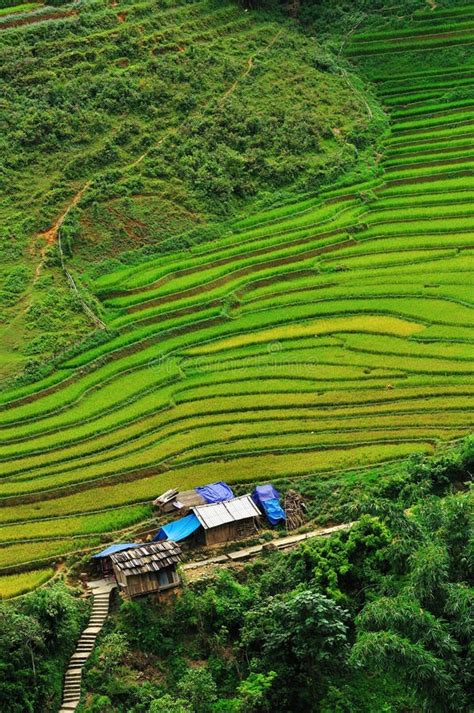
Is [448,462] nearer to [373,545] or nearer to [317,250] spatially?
[373,545]

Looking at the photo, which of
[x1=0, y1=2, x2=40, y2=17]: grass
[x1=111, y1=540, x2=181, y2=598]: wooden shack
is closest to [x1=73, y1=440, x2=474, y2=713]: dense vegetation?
[x1=111, y1=540, x2=181, y2=598]: wooden shack

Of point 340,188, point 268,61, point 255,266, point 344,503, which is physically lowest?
point 344,503

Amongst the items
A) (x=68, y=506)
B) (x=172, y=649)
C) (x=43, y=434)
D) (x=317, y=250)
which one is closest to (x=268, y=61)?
(x=317, y=250)

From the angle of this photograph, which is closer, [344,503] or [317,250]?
[344,503]

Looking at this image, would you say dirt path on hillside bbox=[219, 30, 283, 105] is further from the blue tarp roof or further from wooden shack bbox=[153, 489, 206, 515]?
the blue tarp roof

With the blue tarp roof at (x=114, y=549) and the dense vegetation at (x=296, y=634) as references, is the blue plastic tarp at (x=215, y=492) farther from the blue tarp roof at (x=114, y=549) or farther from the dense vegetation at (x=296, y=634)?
the blue tarp roof at (x=114, y=549)

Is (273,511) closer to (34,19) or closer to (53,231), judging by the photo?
(53,231)

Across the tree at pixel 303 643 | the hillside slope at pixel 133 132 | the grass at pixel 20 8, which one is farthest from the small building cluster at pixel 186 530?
the grass at pixel 20 8
